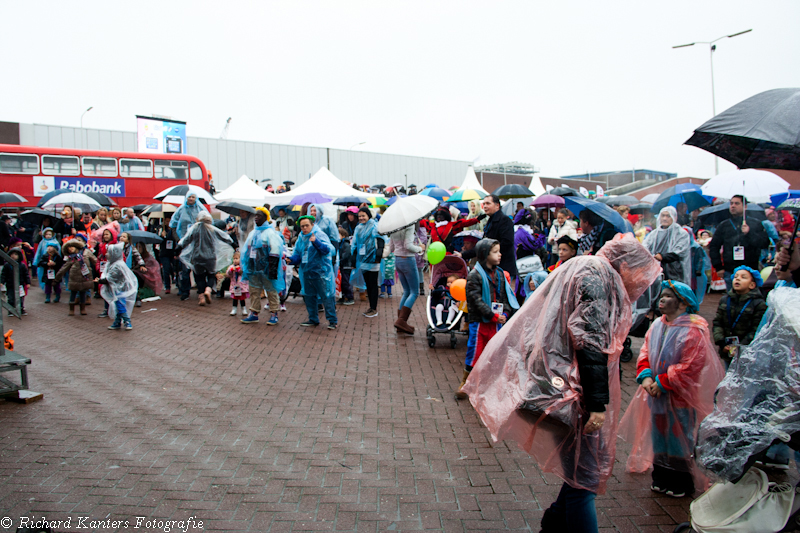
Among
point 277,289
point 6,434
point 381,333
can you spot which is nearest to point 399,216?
point 381,333

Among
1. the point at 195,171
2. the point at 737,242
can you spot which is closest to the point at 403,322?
the point at 737,242

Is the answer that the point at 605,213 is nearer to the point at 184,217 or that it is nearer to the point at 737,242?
the point at 737,242

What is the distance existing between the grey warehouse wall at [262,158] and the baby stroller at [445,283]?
26.2 metres

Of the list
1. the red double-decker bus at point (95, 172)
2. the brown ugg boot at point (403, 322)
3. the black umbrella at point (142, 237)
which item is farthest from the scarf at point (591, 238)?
the red double-decker bus at point (95, 172)

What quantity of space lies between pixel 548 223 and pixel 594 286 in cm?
1618

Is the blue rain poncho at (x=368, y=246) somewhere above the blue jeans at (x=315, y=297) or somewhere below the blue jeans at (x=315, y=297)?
above

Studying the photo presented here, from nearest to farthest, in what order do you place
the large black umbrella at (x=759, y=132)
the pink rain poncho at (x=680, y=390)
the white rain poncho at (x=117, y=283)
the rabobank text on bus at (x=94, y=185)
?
the large black umbrella at (x=759, y=132) < the pink rain poncho at (x=680, y=390) < the white rain poncho at (x=117, y=283) < the rabobank text on bus at (x=94, y=185)

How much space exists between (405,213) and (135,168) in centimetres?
1565

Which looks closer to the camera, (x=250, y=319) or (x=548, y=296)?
(x=548, y=296)

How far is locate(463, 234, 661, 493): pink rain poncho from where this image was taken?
261cm

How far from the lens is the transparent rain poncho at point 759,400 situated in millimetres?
2496

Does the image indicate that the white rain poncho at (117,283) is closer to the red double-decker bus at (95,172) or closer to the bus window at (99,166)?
the red double-decker bus at (95,172)

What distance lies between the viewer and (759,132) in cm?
332

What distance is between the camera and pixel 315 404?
17.5 feet
